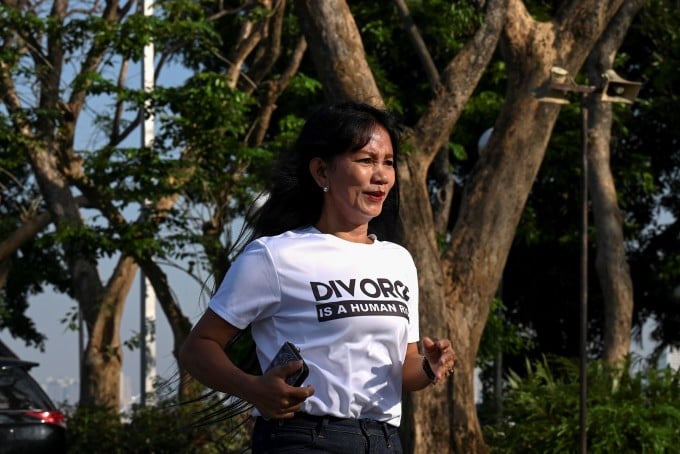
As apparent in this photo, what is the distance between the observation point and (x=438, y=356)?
4016 mm

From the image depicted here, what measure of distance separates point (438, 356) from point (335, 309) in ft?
1.08

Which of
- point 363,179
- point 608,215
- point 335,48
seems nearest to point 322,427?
point 363,179

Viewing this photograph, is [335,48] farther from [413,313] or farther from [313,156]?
[413,313]

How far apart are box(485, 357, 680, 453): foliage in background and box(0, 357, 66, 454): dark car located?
4144mm

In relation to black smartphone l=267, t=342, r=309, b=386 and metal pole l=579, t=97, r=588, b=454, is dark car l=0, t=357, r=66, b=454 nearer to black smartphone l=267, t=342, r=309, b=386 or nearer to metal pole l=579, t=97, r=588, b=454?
metal pole l=579, t=97, r=588, b=454

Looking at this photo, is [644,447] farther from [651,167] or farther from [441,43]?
[651,167]

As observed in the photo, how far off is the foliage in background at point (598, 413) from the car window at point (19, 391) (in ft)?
14.1

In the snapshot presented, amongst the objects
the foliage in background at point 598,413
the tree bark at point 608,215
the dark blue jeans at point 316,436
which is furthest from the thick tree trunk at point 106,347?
the dark blue jeans at point 316,436

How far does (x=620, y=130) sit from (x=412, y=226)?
1375 cm

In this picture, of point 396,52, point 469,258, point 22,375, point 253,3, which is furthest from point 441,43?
point 22,375

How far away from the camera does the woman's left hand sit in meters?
4.00

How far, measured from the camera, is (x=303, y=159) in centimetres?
421

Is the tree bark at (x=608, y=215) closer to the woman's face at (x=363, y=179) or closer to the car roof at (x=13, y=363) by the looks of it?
the car roof at (x=13, y=363)

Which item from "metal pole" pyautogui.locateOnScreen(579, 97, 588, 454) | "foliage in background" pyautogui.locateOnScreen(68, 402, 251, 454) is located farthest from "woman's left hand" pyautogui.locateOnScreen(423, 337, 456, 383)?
"foliage in background" pyautogui.locateOnScreen(68, 402, 251, 454)
